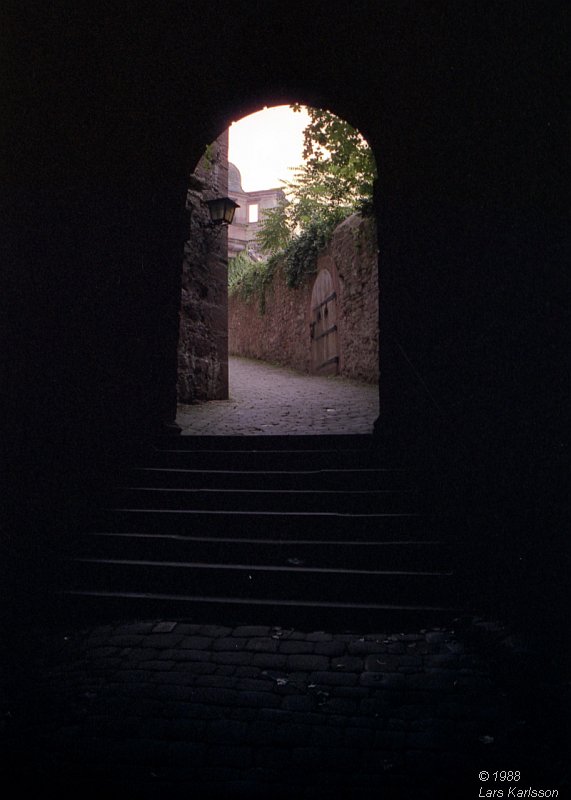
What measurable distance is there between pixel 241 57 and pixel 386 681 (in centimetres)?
593

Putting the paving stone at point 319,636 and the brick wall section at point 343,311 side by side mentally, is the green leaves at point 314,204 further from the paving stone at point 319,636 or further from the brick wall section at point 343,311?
the paving stone at point 319,636

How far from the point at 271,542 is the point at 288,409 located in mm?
3596

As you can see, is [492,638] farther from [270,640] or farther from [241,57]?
[241,57]

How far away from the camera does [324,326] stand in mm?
11578

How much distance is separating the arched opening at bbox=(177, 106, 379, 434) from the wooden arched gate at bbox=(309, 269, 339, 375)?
3 centimetres

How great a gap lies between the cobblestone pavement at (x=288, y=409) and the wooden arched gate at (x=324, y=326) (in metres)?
0.50

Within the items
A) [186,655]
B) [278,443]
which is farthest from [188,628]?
[278,443]

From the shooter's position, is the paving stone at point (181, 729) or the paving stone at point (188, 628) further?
the paving stone at point (188, 628)

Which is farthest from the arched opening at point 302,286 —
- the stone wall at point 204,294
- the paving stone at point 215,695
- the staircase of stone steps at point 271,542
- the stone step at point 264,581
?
the paving stone at point 215,695

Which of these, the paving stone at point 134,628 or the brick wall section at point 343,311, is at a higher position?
the brick wall section at point 343,311

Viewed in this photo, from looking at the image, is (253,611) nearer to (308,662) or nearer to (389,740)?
(308,662)

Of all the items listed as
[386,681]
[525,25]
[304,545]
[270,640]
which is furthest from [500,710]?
[525,25]

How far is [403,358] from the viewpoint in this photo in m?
4.39

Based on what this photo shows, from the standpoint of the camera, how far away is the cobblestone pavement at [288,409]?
552cm
